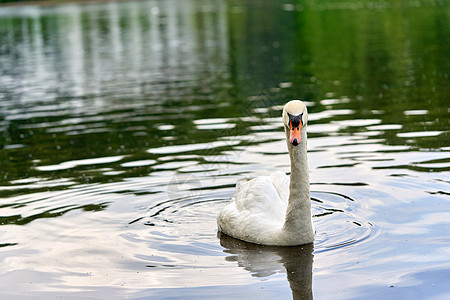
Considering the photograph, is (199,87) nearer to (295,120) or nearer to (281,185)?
(281,185)

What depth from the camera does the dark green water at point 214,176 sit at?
8.78m

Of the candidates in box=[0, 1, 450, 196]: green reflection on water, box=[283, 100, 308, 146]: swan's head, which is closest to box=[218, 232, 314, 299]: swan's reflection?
box=[283, 100, 308, 146]: swan's head

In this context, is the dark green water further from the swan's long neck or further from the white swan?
the swan's long neck

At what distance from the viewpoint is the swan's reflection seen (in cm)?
842

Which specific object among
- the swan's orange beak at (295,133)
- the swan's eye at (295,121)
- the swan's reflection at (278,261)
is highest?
the swan's eye at (295,121)

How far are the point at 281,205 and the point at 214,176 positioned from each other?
3.79m

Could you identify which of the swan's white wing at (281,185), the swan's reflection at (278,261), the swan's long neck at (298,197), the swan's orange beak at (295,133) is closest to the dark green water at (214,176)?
the swan's reflection at (278,261)

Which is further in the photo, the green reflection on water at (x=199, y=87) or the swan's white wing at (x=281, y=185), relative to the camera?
the green reflection on water at (x=199, y=87)

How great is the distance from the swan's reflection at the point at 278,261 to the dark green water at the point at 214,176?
0.03 meters

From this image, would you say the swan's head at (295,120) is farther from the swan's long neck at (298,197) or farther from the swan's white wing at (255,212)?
the swan's white wing at (255,212)

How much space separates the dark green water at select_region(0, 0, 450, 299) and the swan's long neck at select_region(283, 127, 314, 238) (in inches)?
13.7

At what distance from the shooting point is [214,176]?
45.6ft

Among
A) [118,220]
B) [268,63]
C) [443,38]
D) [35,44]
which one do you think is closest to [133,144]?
[118,220]

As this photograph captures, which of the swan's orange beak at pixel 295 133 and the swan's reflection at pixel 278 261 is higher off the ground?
the swan's orange beak at pixel 295 133
